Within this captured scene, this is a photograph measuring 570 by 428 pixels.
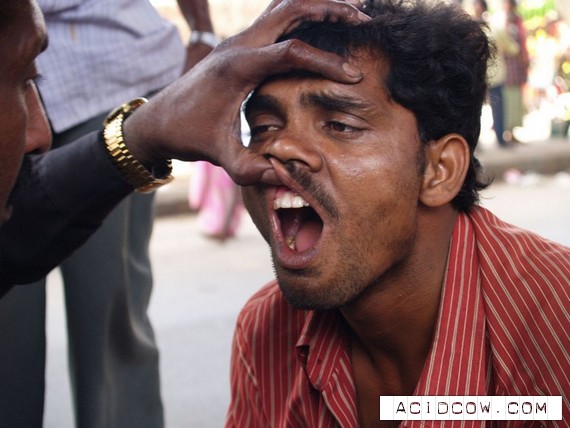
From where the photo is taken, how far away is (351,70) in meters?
2.48

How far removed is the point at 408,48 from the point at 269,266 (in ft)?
16.8

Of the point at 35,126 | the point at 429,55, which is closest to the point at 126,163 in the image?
the point at 35,126

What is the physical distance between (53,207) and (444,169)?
1.08 m

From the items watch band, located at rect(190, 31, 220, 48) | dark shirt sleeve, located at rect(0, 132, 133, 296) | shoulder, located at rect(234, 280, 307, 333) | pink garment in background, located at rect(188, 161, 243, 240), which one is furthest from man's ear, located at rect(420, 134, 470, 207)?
pink garment in background, located at rect(188, 161, 243, 240)

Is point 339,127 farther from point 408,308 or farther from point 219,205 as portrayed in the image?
point 219,205

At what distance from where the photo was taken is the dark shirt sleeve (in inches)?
→ 108

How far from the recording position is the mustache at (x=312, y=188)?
2.43m

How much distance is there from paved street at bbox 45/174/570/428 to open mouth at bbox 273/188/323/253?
843mm

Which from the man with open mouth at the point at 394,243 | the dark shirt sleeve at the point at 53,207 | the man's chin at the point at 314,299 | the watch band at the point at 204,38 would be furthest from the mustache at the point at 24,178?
the watch band at the point at 204,38

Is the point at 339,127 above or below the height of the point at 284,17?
below

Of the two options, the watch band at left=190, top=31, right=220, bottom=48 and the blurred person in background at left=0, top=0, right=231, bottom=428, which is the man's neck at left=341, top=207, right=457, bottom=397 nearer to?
the blurred person in background at left=0, top=0, right=231, bottom=428

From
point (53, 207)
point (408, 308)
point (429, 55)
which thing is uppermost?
point (429, 55)

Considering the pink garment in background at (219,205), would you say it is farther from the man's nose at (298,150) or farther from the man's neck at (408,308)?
the man's nose at (298,150)

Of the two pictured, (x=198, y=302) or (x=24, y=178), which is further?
(x=198, y=302)
